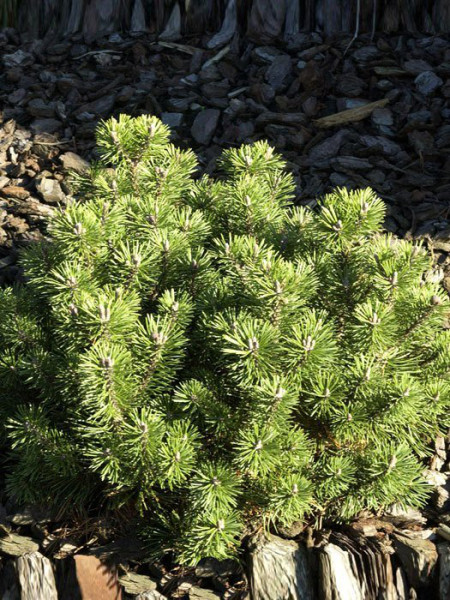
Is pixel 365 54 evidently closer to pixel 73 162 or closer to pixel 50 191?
pixel 73 162

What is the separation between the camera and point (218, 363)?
2.52m

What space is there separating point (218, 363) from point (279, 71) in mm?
2871

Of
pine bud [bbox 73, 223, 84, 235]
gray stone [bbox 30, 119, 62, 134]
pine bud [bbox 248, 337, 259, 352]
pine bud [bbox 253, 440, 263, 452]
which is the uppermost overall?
gray stone [bbox 30, 119, 62, 134]

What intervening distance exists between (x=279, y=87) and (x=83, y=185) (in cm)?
220

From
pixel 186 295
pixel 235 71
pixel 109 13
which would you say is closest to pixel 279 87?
pixel 235 71

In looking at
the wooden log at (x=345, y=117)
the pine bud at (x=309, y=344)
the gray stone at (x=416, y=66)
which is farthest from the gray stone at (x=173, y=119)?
the pine bud at (x=309, y=344)

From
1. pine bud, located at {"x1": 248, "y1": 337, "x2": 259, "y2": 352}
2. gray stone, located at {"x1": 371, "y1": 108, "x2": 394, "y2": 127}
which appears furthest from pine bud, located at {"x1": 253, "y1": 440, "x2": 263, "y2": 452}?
gray stone, located at {"x1": 371, "y1": 108, "x2": 394, "y2": 127}

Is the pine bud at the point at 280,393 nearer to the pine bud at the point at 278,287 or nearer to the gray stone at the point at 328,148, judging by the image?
the pine bud at the point at 278,287

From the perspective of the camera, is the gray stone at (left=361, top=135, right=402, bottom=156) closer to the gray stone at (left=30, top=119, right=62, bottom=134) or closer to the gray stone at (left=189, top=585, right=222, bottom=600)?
the gray stone at (left=30, top=119, right=62, bottom=134)

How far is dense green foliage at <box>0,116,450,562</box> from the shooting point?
7.66ft

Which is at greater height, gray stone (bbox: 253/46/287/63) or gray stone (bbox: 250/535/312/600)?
gray stone (bbox: 253/46/287/63)

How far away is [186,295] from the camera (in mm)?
2506

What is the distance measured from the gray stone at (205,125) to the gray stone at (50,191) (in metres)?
0.86

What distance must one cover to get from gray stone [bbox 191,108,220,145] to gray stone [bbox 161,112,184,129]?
102 mm
